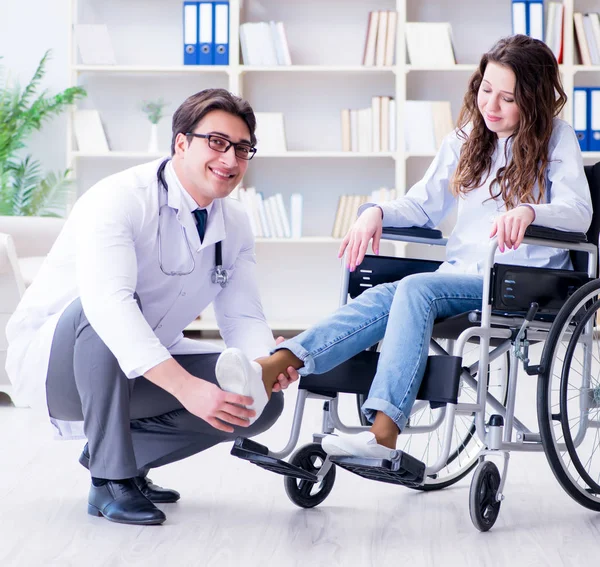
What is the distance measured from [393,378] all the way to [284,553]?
349 millimetres

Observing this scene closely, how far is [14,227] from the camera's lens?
12.2 feet

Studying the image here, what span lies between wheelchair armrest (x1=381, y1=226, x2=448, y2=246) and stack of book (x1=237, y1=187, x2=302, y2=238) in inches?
99.0

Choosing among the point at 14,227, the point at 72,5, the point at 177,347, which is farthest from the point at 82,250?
the point at 72,5

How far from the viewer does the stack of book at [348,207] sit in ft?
14.9

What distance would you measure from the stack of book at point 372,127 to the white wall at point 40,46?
1.50 meters

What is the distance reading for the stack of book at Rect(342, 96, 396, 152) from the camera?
14.8 feet

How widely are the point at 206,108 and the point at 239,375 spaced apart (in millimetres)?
500

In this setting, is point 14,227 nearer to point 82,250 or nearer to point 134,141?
point 134,141

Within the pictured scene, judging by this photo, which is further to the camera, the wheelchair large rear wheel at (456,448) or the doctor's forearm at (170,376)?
the wheelchair large rear wheel at (456,448)

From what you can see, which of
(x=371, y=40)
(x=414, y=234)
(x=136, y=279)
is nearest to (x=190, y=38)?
(x=371, y=40)

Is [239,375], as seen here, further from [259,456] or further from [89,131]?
[89,131]

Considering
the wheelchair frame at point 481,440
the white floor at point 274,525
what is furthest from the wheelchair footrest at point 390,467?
the white floor at point 274,525

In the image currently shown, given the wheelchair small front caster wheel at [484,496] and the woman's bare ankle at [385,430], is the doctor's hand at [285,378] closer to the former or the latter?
the woman's bare ankle at [385,430]

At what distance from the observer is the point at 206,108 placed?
169 cm
